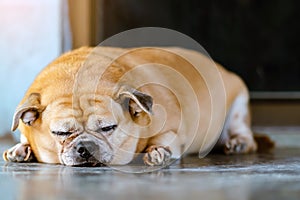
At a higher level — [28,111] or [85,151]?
[28,111]

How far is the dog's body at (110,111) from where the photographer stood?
1.73 meters

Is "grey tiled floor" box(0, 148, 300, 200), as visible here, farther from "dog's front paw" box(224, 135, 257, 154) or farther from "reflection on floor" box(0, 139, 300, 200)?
"dog's front paw" box(224, 135, 257, 154)

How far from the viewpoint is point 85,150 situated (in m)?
1.71

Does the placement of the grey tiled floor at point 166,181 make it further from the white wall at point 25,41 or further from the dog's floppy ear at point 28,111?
the white wall at point 25,41

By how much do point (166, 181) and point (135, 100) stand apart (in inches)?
11.9

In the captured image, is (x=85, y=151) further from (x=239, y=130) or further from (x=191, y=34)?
(x=191, y=34)

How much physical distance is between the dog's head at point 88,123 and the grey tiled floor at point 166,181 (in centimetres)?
5

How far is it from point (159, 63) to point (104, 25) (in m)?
0.66

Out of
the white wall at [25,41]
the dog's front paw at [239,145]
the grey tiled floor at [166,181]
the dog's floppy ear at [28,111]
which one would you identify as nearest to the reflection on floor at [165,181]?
the grey tiled floor at [166,181]

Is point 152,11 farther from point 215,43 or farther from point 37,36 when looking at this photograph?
point 37,36

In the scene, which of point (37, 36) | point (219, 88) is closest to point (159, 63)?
point (219, 88)

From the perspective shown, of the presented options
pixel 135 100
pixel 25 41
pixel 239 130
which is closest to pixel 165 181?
pixel 135 100

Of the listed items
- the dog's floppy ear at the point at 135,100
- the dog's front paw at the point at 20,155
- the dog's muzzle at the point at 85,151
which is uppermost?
the dog's floppy ear at the point at 135,100

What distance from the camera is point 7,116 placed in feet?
8.73
